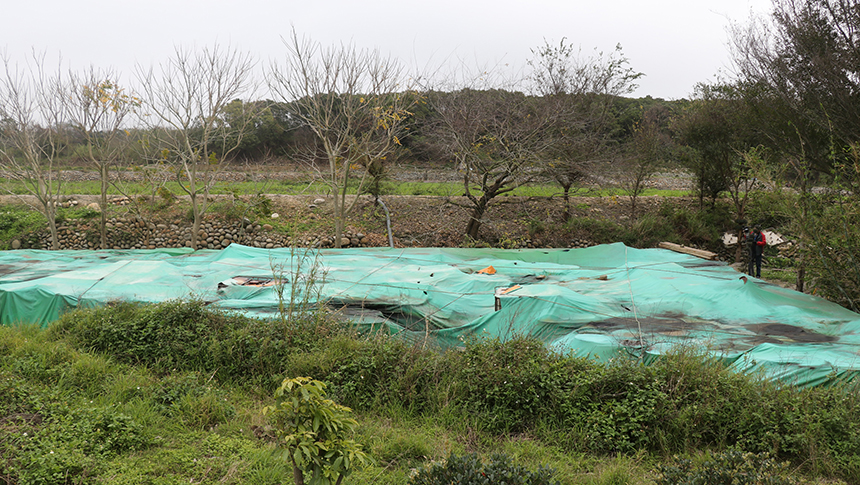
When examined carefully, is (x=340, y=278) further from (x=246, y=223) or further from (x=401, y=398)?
(x=246, y=223)

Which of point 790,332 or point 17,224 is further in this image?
point 17,224

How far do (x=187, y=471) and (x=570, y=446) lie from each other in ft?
8.61

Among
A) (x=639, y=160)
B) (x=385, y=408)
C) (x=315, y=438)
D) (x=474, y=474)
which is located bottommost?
(x=385, y=408)

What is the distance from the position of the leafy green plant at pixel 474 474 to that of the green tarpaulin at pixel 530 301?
7.47ft

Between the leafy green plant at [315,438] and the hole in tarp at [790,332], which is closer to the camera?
the leafy green plant at [315,438]

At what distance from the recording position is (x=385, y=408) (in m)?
4.29

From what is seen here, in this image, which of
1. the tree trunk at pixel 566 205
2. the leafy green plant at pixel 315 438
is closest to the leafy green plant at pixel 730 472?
the leafy green plant at pixel 315 438


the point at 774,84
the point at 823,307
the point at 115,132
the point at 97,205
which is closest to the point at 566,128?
the point at 774,84

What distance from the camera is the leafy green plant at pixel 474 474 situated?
8.96ft

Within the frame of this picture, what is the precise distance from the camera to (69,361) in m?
4.74

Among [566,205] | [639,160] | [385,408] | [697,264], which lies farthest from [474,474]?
[639,160]

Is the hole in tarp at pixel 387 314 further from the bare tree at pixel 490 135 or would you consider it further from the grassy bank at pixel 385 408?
the bare tree at pixel 490 135

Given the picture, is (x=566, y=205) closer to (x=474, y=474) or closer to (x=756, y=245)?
(x=756, y=245)

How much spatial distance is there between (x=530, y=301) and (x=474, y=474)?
Answer: 3.36 metres
